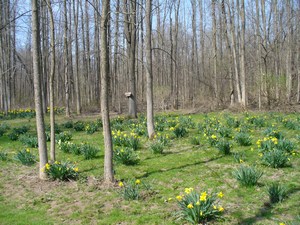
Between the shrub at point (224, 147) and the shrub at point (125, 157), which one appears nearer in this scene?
the shrub at point (125, 157)

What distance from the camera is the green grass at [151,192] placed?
465 cm

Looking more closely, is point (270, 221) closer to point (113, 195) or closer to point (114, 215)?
point (114, 215)

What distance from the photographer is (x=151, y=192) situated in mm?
5617

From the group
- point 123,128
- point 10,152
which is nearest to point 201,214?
point 10,152

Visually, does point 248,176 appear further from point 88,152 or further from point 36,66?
point 36,66

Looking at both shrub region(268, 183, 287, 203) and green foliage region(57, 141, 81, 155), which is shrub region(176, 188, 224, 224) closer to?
shrub region(268, 183, 287, 203)

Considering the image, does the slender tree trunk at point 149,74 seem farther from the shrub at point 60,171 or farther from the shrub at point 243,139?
the shrub at point 60,171

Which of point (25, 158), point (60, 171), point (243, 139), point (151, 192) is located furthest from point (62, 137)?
point (243, 139)

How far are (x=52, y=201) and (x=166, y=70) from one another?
29835 millimetres

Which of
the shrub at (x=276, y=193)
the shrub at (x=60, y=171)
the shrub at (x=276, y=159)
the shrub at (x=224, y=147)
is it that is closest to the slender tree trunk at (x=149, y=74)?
the shrub at (x=224, y=147)

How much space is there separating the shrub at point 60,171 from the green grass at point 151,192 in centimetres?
18

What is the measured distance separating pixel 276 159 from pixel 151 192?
288cm

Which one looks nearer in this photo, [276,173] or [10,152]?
[276,173]

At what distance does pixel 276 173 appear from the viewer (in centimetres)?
627
